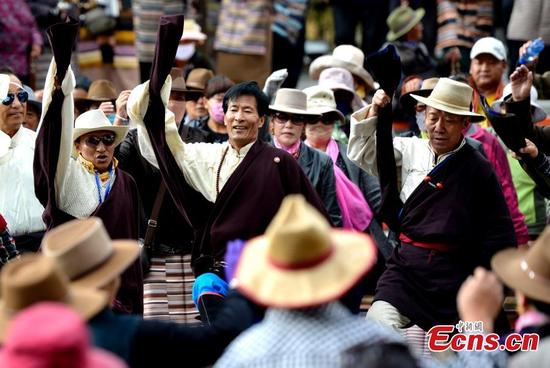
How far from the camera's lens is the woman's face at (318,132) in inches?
295

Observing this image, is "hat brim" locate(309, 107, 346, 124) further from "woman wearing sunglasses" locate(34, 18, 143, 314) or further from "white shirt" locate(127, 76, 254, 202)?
"woman wearing sunglasses" locate(34, 18, 143, 314)

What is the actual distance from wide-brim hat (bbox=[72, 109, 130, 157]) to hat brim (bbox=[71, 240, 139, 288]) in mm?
2313

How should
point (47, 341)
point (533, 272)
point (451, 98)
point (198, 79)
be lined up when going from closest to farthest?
point (47, 341) < point (533, 272) < point (451, 98) < point (198, 79)

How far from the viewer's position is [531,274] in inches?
157

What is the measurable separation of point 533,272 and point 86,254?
66.7 inches

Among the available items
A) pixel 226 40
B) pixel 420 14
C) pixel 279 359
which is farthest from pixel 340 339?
pixel 226 40

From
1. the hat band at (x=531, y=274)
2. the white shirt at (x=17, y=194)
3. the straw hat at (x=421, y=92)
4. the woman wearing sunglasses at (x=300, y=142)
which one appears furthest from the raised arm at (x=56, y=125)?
the hat band at (x=531, y=274)

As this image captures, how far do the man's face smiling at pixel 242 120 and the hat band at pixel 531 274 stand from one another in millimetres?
2509

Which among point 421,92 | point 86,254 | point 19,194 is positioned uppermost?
point 86,254

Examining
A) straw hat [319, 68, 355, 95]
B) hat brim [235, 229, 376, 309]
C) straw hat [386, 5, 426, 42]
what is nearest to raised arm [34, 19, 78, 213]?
hat brim [235, 229, 376, 309]

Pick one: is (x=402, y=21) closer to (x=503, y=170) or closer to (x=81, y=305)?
(x=503, y=170)

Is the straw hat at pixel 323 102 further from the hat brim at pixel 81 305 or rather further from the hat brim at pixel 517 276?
the hat brim at pixel 81 305
